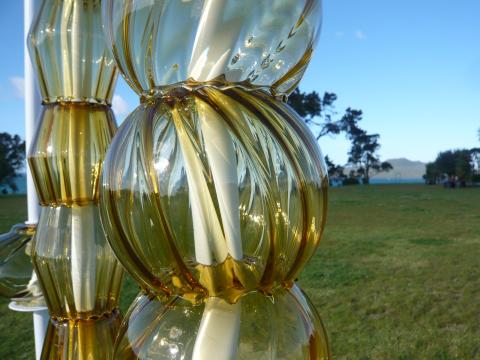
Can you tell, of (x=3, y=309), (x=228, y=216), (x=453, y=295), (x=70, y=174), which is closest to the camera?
(x=228, y=216)

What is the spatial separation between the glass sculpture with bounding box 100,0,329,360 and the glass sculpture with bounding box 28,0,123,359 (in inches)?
4.5

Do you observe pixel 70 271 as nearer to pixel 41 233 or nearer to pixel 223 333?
pixel 41 233

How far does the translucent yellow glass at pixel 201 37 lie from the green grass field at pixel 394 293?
174 cm

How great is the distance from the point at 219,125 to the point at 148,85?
0.14ft

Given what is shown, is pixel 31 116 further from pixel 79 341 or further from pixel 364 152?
pixel 364 152

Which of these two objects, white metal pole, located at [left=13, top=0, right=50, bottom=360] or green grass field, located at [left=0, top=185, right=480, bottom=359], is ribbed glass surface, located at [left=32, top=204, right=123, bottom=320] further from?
green grass field, located at [left=0, top=185, right=480, bottom=359]

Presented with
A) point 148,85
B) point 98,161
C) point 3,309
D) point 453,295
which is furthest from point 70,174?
point 453,295

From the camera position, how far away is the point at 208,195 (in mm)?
202

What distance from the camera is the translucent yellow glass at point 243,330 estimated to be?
21 centimetres

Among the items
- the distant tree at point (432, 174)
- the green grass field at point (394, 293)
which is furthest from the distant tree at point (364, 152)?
the green grass field at point (394, 293)

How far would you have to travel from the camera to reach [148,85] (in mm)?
226

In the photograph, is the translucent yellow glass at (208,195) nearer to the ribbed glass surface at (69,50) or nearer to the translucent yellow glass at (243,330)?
the translucent yellow glass at (243,330)

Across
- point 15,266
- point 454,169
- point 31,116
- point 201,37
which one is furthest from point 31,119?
point 454,169

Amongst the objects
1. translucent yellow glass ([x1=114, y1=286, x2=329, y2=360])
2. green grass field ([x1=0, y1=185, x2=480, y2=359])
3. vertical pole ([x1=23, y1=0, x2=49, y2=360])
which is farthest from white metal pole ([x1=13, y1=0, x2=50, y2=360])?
green grass field ([x1=0, y1=185, x2=480, y2=359])
